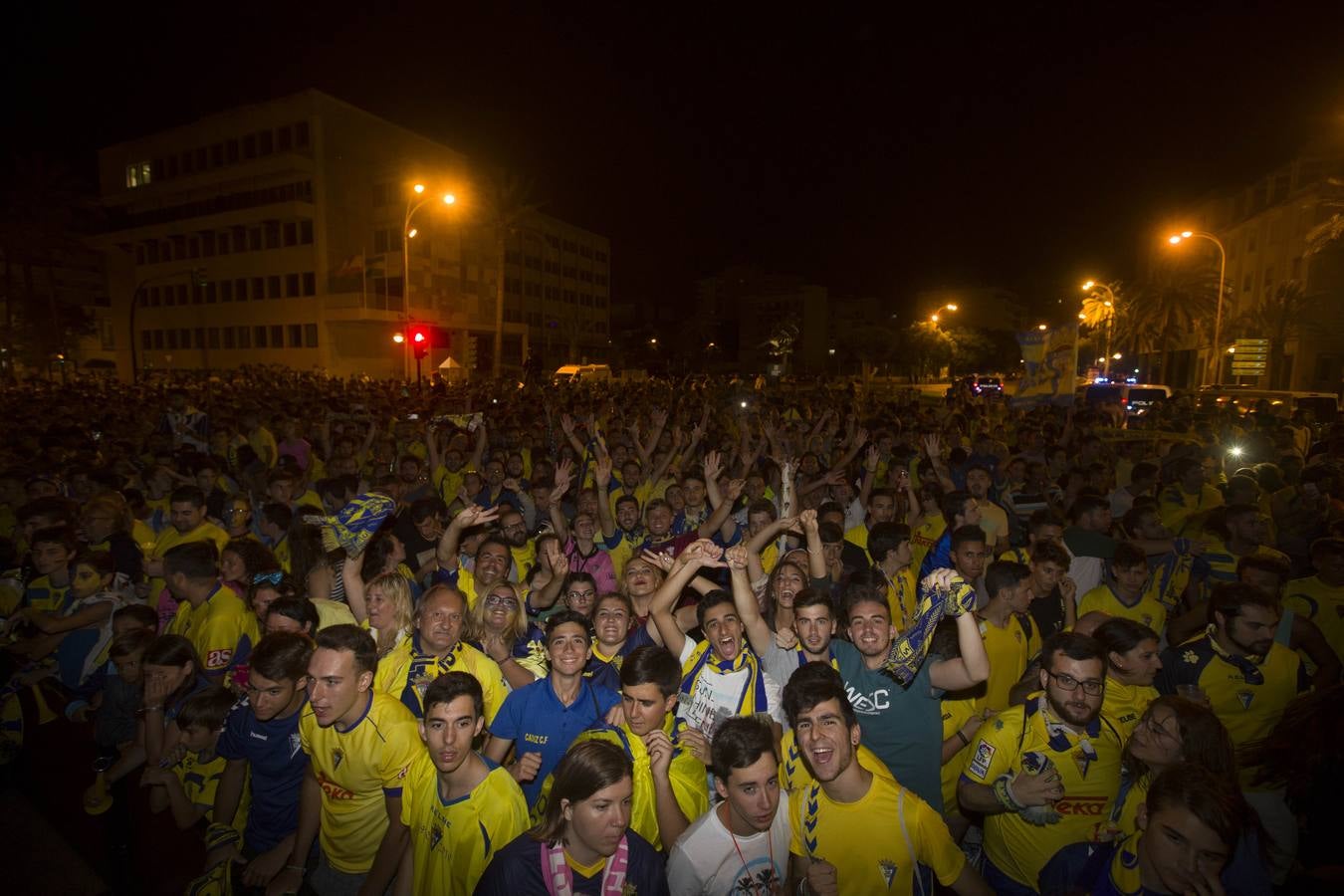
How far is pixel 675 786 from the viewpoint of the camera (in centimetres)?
334

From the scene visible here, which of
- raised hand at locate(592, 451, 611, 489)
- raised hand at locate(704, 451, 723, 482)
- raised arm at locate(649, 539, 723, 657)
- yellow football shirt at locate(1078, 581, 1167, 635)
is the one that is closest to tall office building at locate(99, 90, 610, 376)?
raised hand at locate(592, 451, 611, 489)

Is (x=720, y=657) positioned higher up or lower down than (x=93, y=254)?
lower down

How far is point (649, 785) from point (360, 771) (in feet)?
4.81

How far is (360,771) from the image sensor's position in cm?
345

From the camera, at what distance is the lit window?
5294cm

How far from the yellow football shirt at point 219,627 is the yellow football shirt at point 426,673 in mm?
1224

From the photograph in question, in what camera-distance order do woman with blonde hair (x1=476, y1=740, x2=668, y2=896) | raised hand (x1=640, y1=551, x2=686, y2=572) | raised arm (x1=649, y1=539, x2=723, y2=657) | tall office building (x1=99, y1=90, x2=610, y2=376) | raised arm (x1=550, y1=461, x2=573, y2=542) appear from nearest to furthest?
woman with blonde hair (x1=476, y1=740, x2=668, y2=896), raised arm (x1=649, y1=539, x2=723, y2=657), raised hand (x1=640, y1=551, x2=686, y2=572), raised arm (x1=550, y1=461, x2=573, y2=542), tall office building (x1=99, y1=90, x2=610, y2=376)

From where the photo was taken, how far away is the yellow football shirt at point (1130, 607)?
492 cm

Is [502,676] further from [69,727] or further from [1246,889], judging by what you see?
[69,727]

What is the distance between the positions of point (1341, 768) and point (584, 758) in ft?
10.6

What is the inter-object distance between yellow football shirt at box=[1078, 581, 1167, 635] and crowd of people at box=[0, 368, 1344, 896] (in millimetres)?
→ 17

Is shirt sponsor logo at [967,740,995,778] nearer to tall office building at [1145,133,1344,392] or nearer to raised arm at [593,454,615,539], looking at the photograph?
raised arm at [593,454,615,539]

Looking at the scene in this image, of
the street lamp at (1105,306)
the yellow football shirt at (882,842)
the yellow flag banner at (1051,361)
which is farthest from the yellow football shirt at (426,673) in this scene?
the street lamp at (1105,306)

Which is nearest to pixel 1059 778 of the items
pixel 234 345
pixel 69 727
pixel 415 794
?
pixel 415 794
